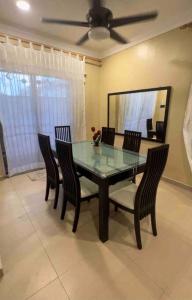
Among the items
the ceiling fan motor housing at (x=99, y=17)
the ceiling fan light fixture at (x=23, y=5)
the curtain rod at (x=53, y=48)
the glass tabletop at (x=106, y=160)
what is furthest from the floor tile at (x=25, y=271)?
the curtain rod at (x=53, y=48)

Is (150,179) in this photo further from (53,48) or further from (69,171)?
(53,48)

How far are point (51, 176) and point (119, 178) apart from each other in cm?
108

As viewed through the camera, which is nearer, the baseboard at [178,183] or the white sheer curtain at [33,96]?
the baseboard at [178,183]

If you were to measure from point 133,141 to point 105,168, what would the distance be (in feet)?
3.34

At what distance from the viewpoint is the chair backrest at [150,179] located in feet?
4.51

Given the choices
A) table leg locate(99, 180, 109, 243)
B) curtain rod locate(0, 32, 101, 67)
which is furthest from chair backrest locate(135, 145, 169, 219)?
curtain rod locate(0, 32, 101, 67)

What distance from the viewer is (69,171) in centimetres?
174

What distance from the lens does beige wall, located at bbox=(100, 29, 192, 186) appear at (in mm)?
2639

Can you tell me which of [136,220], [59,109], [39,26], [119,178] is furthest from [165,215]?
[39,26]

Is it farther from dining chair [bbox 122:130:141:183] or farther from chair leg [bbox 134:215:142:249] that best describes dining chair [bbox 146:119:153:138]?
chair leg [bbox 134:215:142:249]

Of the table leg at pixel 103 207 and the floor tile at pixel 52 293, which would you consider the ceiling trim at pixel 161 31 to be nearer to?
the table leg at pixel 103 207

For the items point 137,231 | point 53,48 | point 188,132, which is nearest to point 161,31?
point 188,132

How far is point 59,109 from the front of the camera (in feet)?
12.1

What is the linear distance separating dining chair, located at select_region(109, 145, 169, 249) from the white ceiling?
2275 millimetres
